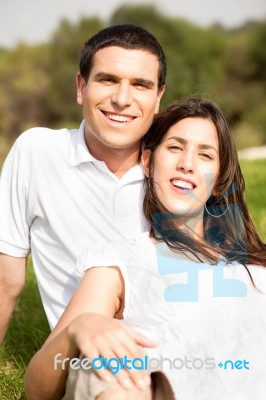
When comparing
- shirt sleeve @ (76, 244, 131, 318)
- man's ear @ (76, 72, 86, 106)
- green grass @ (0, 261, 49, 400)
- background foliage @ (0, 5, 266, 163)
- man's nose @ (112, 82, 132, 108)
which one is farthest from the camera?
background foliage @ (0, 5, 266, 163)

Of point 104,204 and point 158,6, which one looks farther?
point 158,6

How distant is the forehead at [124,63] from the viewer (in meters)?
2.43

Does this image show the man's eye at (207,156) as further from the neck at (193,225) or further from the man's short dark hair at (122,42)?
the man's short dark hair at (122,42)

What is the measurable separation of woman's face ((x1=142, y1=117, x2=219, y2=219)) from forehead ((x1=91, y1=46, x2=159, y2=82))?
0.29 meters

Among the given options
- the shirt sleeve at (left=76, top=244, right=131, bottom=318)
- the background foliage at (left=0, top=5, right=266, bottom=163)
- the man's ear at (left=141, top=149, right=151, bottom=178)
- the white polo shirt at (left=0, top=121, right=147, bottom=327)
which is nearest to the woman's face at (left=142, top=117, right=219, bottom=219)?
the man's ear at (left=141, top=149, right=151, bottom=178)

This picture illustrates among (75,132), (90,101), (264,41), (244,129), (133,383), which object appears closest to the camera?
(133,383)

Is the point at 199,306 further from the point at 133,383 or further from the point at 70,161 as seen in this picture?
the point at 70,161

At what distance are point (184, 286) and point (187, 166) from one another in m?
0.45

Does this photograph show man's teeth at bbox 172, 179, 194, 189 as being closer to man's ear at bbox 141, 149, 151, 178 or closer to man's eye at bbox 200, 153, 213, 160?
man's eye at bbox 200, 153, 213, 160

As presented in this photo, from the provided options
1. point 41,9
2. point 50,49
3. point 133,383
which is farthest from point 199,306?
point 41,9

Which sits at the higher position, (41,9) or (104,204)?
(41,9)

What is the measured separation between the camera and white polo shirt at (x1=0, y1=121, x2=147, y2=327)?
2.47 metres

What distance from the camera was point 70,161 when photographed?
2508 millimetres

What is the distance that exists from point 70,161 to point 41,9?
922 inches
